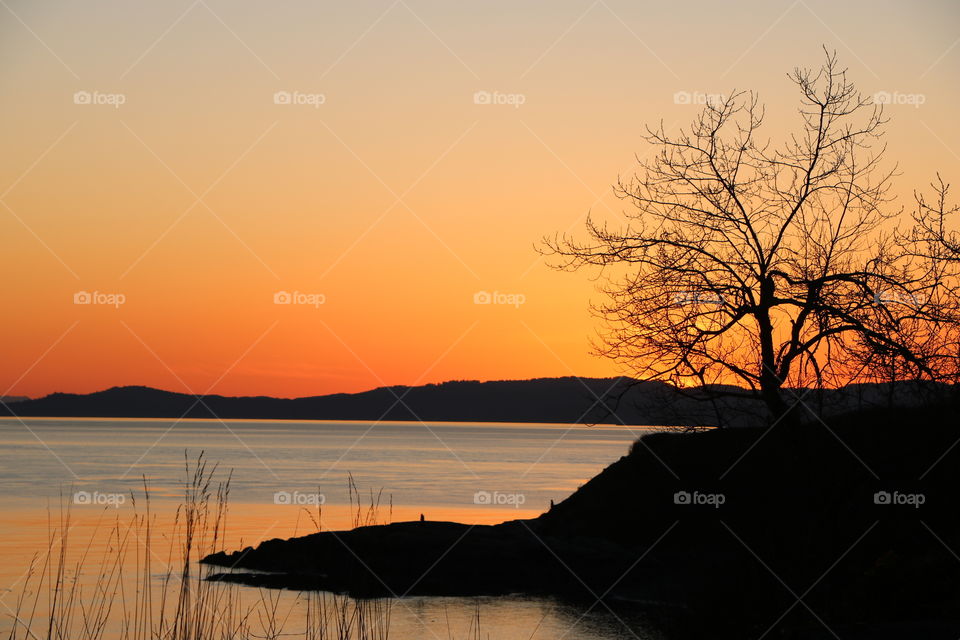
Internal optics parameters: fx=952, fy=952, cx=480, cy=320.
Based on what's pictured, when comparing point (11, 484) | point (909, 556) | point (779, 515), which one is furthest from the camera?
point (11, 484)

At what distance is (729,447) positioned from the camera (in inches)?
1005

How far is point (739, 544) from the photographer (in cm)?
2328

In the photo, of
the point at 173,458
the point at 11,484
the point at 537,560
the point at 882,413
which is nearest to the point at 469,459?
the point at 173,458

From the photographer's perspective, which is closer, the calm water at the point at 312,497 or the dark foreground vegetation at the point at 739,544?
the dark foreground vegetation at the point at 739,544

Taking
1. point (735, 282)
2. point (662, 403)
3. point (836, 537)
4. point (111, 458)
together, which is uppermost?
point (111, 458)

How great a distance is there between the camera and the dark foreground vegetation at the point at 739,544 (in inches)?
603

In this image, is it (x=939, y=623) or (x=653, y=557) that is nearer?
(x=939, y=623)

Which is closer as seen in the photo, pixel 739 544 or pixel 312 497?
pixel 739 544

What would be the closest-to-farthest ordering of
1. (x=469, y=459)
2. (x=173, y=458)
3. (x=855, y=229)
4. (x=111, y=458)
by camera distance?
(x=855, y=229) < (x=111, y=458) < (x=173, y=458) < (x=469, y=459)

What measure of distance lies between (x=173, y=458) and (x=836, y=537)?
117m

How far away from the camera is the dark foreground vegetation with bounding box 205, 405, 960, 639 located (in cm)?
1532

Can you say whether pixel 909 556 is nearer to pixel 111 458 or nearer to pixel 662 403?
pixel 662 403

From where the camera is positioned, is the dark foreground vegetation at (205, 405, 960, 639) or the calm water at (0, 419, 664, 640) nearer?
the dark foreground vegetation at (205, 405, 960, 639)

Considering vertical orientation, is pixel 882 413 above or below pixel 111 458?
below
